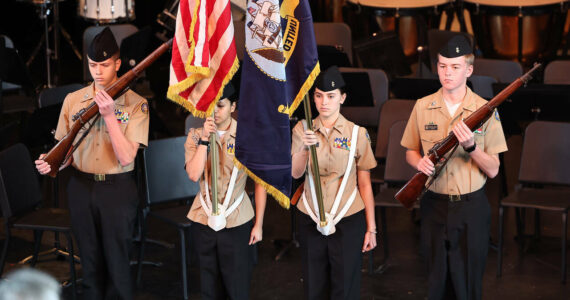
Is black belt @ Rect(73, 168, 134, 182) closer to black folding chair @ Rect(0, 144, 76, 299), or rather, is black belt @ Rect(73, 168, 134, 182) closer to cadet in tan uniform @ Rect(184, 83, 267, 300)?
cadet in tan uniform @ Rect(184, 83, 267, 300)

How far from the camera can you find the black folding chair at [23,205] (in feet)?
20.3

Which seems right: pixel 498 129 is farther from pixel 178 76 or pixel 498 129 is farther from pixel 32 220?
pixel 32 220

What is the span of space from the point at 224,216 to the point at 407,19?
5.19 metres

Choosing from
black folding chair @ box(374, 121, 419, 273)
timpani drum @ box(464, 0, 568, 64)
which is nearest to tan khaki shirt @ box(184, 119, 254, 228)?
black folding chair @ box(374, 121, 419, 273)

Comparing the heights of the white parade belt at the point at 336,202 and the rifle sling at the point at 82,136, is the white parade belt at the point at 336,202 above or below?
below

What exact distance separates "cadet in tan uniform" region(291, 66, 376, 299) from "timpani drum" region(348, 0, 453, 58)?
4625mm

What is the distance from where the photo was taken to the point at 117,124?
5332 mm

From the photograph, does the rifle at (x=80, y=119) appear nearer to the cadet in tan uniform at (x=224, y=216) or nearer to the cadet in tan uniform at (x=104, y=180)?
the cadet in tan uniform at (x=104, y=180)

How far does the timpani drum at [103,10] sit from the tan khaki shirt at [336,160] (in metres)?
4.98

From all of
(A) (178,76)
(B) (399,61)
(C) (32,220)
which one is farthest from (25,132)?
(B) (399,61)

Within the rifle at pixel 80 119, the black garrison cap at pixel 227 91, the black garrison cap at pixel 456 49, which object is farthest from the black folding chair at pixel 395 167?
the rifle at pixel 80 119

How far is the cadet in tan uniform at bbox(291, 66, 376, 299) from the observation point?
5.17 metres

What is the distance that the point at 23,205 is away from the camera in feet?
21.0

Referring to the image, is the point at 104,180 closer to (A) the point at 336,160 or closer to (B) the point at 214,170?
(B) the point at 214,170
